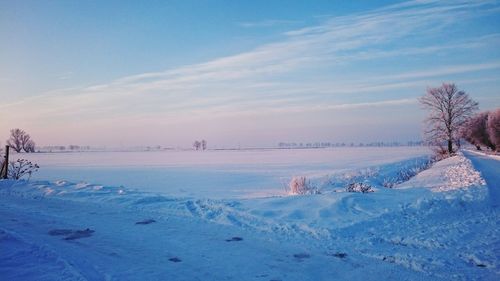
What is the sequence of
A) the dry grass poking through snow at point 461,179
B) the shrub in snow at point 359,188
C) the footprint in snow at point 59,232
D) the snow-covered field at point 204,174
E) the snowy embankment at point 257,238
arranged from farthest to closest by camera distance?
the snow-covered field at point 204,174 → the dry grass poking through snow at point 461,179 → the shrub in snow at point 359,188 → the footprint in snow at point 59,232 → the snowy embankment at point 257,238

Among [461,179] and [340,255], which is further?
[461,179]

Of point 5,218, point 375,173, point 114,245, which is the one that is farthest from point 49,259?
point 375,173

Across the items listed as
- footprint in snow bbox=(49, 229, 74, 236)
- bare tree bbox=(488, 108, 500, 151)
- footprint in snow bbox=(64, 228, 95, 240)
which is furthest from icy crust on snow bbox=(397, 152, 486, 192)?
bare tree bbox=(488, 108, 500, 151)

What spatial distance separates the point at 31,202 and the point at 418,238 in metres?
12.1

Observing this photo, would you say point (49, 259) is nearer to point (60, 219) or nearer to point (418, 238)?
point (60, 219)

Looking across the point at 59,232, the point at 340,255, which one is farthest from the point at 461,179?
the point at 59,232

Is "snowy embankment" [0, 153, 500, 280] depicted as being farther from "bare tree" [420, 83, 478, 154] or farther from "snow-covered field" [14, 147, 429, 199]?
"bare tree" [420, 83, 478, 154]

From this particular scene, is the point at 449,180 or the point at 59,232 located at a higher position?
the point at 59,232

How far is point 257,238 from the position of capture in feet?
27.1

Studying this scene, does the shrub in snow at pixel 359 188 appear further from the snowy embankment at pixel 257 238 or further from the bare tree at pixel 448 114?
the bare tree at pixel 448 114

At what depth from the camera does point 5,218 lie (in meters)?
10.2

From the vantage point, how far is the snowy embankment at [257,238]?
6.14 meters

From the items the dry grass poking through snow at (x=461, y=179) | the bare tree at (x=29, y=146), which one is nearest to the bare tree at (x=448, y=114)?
the dry grass poking through snow at (x=461, y=179)

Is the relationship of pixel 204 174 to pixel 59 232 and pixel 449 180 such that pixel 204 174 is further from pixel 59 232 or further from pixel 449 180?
pixel 59 232
